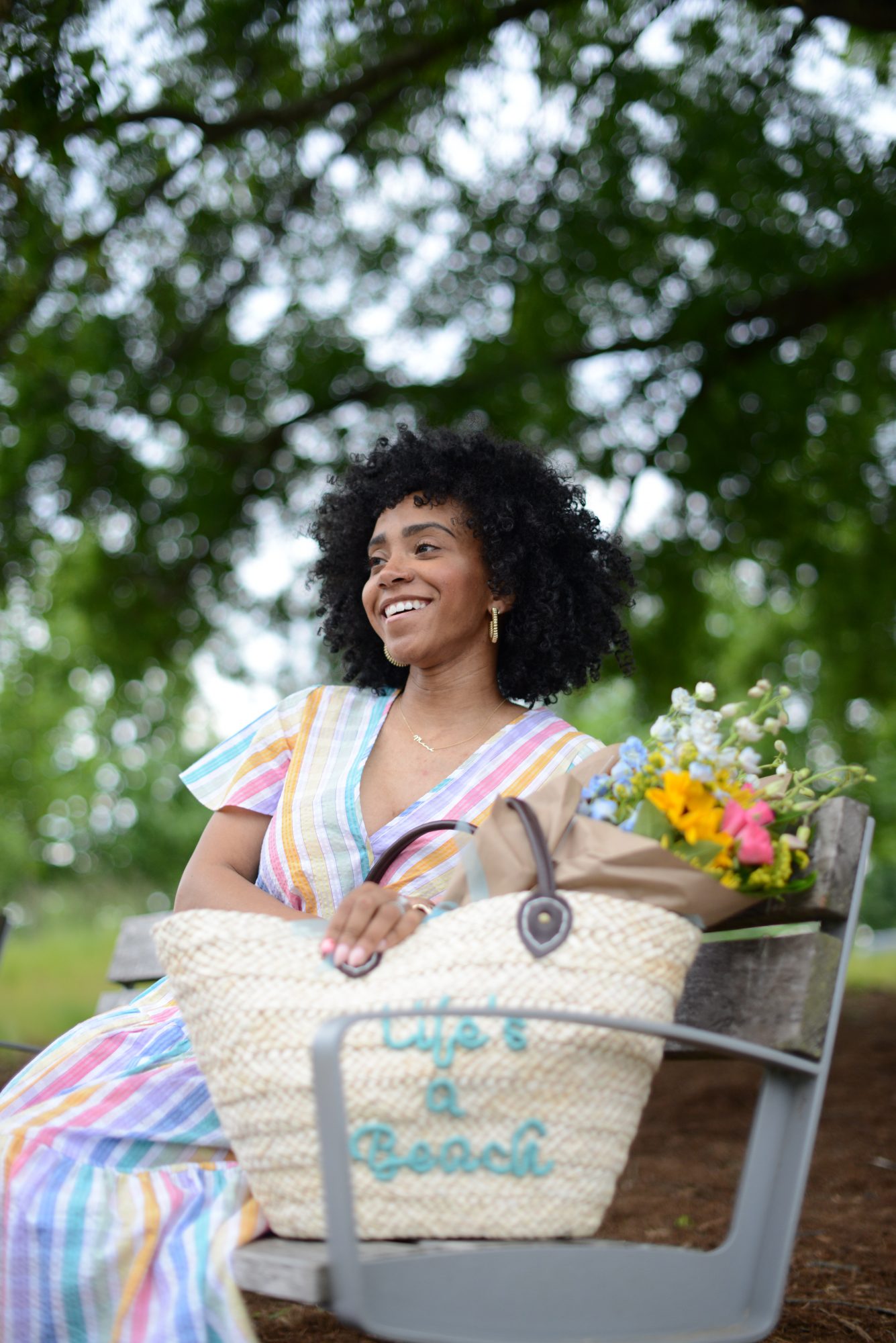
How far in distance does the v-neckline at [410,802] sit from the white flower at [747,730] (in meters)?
0.82

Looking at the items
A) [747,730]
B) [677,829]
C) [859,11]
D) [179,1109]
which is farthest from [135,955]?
[859,11]

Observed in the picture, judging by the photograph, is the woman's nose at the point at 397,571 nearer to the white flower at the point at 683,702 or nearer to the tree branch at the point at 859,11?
the white flower at the point at 683,702

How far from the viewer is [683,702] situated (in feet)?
7.13

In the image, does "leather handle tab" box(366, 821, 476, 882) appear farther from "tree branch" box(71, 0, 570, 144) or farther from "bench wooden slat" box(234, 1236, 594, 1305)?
"tree branch" box(71, 0, 570, 144)

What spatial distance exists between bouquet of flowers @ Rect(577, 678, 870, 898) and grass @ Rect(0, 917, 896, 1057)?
743cm

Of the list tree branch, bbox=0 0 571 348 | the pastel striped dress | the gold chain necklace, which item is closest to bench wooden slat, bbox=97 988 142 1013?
the pastel striped dress

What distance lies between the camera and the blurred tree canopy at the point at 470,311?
550 centimetres

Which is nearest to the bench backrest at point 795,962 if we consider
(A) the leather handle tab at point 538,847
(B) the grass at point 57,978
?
(A) the leather handle tab at point 538,847

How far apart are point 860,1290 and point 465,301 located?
5051 millimetres

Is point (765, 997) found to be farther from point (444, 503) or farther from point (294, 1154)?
point (444, 503)

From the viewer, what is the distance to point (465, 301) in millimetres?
6785

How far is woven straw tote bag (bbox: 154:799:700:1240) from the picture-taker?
1.83 m

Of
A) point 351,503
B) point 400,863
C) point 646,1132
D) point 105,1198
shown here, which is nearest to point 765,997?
point 400,863

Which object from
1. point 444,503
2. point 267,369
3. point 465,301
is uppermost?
point 465,301
